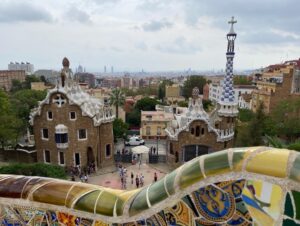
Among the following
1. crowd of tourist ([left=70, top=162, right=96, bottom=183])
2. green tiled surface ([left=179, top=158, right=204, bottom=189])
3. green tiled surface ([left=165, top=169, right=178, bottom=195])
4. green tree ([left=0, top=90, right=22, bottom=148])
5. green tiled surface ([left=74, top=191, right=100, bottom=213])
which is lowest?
crowd of tourist ([left=70, top=162, right=96, bottom=183])

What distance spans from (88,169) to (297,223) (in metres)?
A: 17.7

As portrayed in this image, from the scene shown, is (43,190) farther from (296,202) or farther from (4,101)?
(4,101)

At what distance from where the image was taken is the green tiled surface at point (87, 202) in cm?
510

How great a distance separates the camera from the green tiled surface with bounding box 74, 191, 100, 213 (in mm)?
5102

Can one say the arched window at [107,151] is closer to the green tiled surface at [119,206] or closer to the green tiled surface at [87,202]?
the green tiled surface at [87,202]

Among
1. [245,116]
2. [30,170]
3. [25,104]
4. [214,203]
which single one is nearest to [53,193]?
[214,203]

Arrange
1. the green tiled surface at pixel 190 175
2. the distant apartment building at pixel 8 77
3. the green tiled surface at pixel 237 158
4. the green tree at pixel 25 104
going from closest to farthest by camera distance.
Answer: the green tiled surface at pixel 237 158, the green tiled surface at pixel 190 175, the green tree at pixel 25 104, the distant apartment building at pixel 8 77

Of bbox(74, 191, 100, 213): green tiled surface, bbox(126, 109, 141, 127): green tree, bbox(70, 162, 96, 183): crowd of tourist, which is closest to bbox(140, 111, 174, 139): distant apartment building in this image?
bbox(126, 109, 141, 127): green tree

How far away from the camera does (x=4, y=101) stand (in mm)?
22500

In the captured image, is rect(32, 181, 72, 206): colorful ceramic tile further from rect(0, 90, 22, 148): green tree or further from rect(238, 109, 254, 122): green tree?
rect(238, 109, 254, 122): green tree

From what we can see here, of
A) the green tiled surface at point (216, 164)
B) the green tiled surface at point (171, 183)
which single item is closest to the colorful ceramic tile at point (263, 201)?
the green tiled surface at point (216, 164)

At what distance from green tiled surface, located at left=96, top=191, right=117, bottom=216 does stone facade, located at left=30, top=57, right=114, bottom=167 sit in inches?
578

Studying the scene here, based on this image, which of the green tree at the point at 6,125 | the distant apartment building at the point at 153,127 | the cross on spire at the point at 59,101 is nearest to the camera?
the cross on spire at the point at 59,101

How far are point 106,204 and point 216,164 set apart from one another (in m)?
2.11
